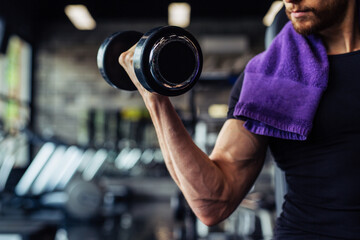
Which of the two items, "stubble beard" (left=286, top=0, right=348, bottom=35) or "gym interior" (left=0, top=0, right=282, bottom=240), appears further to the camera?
"gym interior" (left=0, top=0, right=282, bottom=240)

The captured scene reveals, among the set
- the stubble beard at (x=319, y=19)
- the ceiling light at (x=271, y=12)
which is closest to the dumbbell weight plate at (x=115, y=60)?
the stubble beard at (x=319, y=19)

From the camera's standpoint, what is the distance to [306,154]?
2.56 feet

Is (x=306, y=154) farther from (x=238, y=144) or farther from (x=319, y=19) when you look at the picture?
(x=319, y=19)

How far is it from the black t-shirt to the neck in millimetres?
43

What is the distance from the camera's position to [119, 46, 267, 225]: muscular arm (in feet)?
2.25

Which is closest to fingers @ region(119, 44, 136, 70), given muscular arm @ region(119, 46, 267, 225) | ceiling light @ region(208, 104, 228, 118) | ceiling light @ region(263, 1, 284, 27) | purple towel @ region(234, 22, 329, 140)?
muscular arm @ region(119, 46, 267, 225)

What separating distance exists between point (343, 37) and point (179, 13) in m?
5.48

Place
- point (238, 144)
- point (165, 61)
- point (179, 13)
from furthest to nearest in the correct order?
1. point (179, 13)
2. point (238, 144)
3. point (165, 61)

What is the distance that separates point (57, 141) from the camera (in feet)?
13.4

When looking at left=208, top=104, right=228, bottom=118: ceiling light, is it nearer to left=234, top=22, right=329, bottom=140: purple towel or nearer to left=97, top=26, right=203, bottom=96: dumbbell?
left=234, top=22, right=329, bottom=140: purple towel

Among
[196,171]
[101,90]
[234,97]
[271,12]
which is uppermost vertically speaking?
[271,12]

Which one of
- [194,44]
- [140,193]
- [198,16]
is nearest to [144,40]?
[194,44]

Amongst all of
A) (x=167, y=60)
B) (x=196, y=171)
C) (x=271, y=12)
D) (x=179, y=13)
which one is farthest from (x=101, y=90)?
(x=167, y=60)

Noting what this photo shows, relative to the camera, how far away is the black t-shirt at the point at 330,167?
0.72 m
